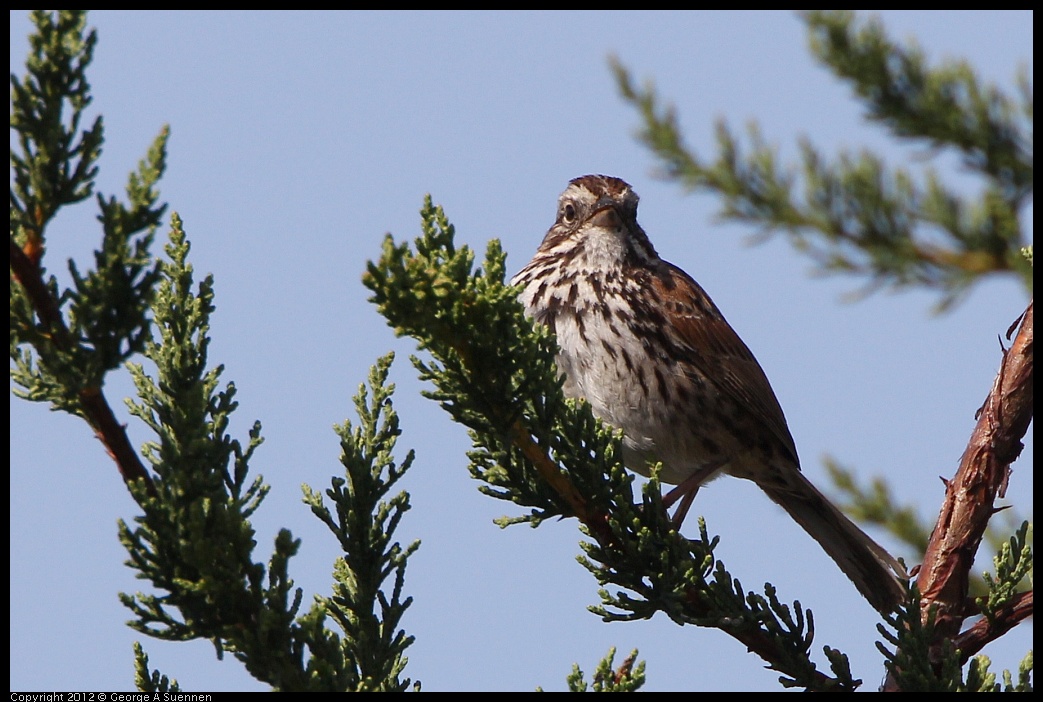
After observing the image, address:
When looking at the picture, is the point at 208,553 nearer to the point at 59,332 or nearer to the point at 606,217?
the point at 59,332

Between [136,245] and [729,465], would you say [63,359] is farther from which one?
[729,465]

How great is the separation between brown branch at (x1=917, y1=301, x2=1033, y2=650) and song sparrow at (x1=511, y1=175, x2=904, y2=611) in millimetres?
1217

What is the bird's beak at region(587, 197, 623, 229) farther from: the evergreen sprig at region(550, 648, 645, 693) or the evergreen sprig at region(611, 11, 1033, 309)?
the evergreen sprig at region(550, 648, 645, 693)

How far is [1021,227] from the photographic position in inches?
196

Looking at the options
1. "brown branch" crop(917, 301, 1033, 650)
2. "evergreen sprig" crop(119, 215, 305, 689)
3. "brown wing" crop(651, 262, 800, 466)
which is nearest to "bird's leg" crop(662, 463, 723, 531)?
"brown wing" crop(651, 262, 800, 466)

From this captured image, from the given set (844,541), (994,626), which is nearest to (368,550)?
(994,626)

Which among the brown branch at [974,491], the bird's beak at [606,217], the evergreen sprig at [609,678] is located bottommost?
the evergreen sprig at [609,678]

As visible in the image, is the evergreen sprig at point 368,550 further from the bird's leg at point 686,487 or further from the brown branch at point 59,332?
the bird's leg at point 686,487

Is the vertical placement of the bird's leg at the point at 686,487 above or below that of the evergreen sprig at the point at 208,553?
above

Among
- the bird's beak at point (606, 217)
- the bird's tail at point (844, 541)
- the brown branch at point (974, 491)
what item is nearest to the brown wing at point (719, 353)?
the bird's tail at point (844, 541)

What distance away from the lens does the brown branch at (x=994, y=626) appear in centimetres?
341

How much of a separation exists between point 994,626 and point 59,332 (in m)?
2.63

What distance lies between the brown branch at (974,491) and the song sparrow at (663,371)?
1.22 metres

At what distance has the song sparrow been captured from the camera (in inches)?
203
